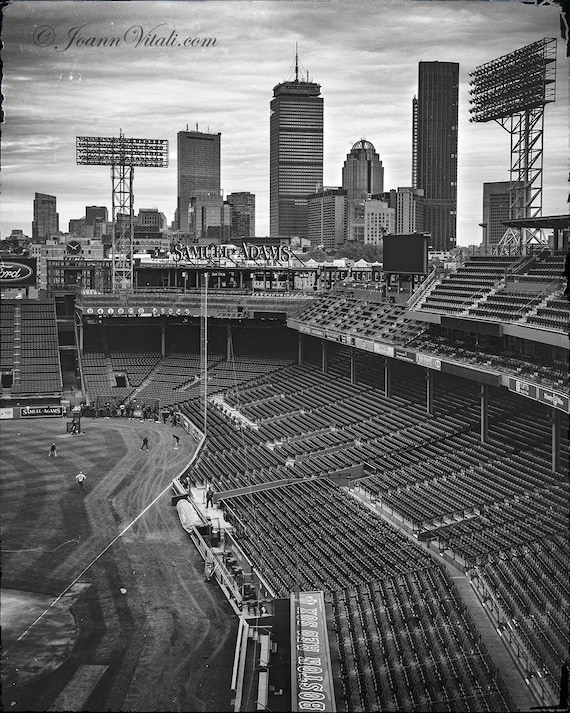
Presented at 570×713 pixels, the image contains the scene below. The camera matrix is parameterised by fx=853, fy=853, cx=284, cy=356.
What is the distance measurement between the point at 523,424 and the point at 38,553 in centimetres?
1253

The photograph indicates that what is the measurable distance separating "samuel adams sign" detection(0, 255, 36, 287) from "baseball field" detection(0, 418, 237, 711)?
16.9 metres

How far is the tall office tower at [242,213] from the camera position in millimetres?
142750

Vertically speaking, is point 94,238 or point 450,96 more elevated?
point 450,96

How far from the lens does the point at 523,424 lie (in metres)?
22.4

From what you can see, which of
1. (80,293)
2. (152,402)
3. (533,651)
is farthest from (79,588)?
(80,293)

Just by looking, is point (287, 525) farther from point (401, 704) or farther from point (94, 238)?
point (94, 238)

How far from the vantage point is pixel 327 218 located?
166125mm

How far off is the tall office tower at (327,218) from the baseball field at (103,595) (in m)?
138

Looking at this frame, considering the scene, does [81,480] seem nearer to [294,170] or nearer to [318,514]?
[318,514]

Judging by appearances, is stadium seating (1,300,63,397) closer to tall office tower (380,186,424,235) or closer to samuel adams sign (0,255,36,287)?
samuel adams sign (0,255,36,287)

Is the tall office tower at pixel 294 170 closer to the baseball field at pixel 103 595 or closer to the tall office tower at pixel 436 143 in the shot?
the tall office tower at pixel 436 143

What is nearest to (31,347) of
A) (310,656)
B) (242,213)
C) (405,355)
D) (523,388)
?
(405,355)

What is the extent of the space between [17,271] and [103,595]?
29712mm

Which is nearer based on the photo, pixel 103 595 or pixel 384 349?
pixel 103 595
